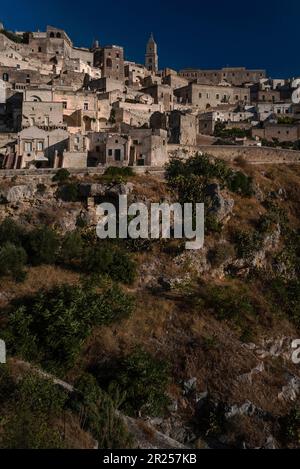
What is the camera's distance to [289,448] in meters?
19.7

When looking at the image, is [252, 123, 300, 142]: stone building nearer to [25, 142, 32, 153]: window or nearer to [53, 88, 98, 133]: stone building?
[53, 88, 98, 133]: stone building

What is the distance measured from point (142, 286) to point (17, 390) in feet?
34.2

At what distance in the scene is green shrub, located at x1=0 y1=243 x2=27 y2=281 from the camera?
2467 cm

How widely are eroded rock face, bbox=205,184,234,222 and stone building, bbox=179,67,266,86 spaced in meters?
40.6

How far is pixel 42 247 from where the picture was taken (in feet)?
85.1

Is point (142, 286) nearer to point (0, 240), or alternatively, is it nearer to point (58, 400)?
point (0, 240)

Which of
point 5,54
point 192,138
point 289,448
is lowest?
point 289,448

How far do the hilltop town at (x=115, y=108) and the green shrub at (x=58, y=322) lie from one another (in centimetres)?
1237

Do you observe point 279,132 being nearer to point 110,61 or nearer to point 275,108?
point 275,108

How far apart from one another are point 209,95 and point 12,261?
40760 mm

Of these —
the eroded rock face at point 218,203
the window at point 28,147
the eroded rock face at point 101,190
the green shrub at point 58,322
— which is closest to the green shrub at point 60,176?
A: the eroded rock face at point 101,190

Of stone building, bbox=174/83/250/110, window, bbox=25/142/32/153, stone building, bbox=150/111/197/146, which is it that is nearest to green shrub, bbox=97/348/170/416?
→ window, bbox=25/142/32/153
